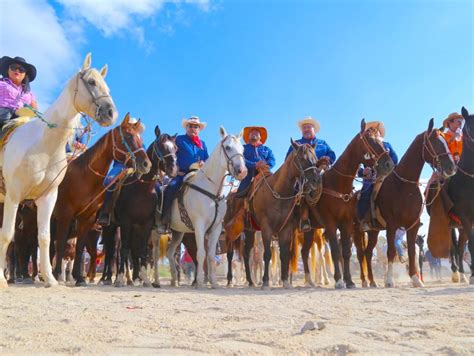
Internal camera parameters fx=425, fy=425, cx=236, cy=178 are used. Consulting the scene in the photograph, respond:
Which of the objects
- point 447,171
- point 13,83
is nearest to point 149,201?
point 13,83

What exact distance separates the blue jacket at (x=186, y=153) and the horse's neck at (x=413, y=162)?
4.58 meters

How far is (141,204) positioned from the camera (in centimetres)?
890

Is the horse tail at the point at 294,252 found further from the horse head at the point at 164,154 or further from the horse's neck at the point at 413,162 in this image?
the horse head at the point at 164,154

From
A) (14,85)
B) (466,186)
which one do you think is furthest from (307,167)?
(14,85)

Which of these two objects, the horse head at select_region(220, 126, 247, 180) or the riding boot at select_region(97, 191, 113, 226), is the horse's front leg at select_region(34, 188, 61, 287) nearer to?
the riding boot at select_region(97, 191, 113, 226)

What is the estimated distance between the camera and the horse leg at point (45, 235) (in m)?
6.60

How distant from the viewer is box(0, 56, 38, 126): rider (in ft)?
25.3

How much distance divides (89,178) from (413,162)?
661cm

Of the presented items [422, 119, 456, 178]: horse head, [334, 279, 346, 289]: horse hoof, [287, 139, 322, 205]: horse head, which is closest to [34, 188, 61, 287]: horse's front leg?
[287, 139, 322, 205]: horse head

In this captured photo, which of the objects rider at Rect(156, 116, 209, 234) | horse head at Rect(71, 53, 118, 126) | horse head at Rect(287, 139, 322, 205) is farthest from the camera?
rider at Rect(156, 116, 209, 234)

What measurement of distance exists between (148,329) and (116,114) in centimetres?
378

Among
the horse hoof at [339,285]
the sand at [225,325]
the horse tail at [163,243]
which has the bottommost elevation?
the sand at [225,325]

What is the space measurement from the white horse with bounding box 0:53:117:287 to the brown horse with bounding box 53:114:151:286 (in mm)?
1058

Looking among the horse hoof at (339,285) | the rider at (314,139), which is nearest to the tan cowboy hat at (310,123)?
the rider at (314,139)
